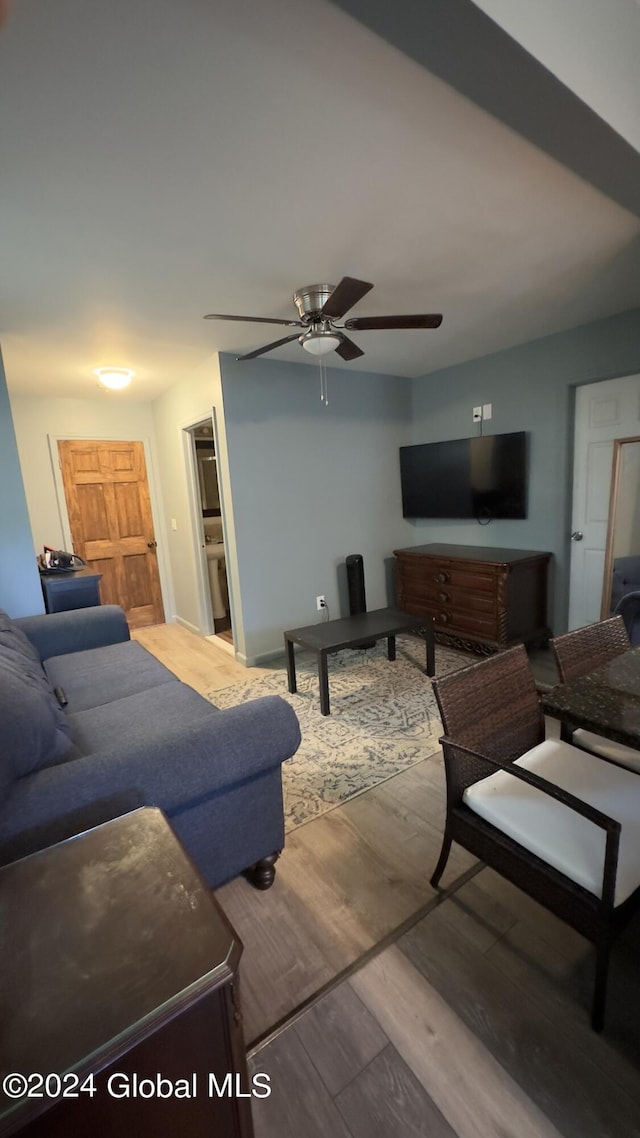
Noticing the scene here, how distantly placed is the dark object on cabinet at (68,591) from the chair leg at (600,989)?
3343 mm

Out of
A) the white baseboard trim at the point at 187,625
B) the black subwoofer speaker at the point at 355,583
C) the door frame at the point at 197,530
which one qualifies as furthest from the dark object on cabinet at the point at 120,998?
the white baseboard trim at the point at 187,625

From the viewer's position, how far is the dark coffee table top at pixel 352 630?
2791 mm

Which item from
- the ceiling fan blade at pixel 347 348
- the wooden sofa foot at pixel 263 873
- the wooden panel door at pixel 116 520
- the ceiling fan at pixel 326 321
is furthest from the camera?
the wooden panel door at pixel 116 520

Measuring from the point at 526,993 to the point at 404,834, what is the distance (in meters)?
0.63

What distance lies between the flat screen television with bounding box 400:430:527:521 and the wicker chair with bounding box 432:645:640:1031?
2368 millimetres

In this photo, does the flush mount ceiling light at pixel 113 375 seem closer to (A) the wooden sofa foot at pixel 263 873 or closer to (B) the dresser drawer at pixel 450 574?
(B) the dresser drawer at pixel 450 574

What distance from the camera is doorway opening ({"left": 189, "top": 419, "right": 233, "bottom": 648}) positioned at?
15.0 feet

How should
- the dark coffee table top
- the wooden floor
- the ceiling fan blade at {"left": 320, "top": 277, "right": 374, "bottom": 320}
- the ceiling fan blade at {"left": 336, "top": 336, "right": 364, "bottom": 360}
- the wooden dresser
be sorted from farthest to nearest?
1. the wooden dresser
2. the dark coffee table top
3. the ceiling fan blade at {"left": 336, "top": 336, "right": 364, "bottom": 360}
4. the ceiling fan blade at {"left": 320, "top": 277, "right": 374, "bottom": 320}
5. the wooden floor

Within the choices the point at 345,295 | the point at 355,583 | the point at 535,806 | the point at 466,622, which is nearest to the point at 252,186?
the point at 345,295

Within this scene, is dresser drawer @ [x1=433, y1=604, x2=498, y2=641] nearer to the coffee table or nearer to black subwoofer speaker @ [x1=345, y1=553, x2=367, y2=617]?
the coffee table

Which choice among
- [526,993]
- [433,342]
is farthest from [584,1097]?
[433,342]

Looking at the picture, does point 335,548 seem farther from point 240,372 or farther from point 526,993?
point 526,993

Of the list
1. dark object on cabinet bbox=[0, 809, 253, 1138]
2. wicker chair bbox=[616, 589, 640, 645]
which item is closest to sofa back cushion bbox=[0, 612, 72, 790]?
dark object on cabinet bbox=[0, 809, 253, 1138]

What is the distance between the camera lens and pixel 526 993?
122 cm
